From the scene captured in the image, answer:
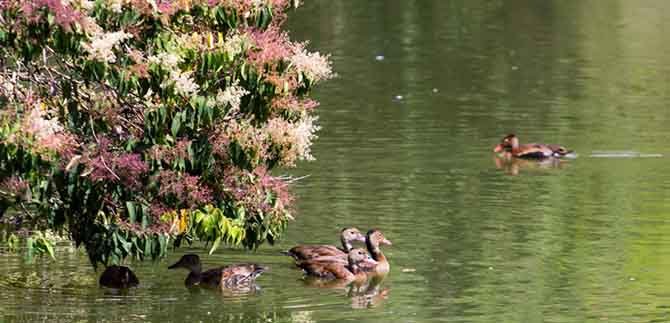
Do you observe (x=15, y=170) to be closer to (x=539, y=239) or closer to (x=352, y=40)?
(x=539, y=239)

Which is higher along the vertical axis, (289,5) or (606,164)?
(289,5)

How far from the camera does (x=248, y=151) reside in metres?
15.1

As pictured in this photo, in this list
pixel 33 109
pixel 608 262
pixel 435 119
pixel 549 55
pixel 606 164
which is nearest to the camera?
pixel 33 109

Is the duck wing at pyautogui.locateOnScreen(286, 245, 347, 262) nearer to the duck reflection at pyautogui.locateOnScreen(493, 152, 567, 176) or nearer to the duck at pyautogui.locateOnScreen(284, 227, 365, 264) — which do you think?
the duck at pyautogui.locateOnScreen(284, 227, 365, 264)

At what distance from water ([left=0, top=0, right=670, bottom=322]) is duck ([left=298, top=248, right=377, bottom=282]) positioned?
12.2 inches

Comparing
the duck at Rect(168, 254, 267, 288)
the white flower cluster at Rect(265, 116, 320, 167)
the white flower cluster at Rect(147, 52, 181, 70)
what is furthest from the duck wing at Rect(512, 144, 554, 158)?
the white flower cluster at Rect(147, 52, 181, 70)

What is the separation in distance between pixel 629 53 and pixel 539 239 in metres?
22.9

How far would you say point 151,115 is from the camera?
1457 cm

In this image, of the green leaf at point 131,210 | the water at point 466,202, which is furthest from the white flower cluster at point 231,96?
the water at point 466,202

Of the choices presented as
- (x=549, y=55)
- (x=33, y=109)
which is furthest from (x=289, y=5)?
(x=549, y=55)

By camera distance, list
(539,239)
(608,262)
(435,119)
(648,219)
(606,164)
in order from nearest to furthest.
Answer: (608,262)
(539,239)
(648,219)
(606,164)
(435,119)

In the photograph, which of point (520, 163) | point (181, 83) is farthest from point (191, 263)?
point (520, 163)

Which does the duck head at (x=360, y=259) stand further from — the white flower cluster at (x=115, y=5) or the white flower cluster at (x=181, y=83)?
the white flower cluster at (x=115, y=5)

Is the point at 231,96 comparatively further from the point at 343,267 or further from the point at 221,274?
the point at 343,267
